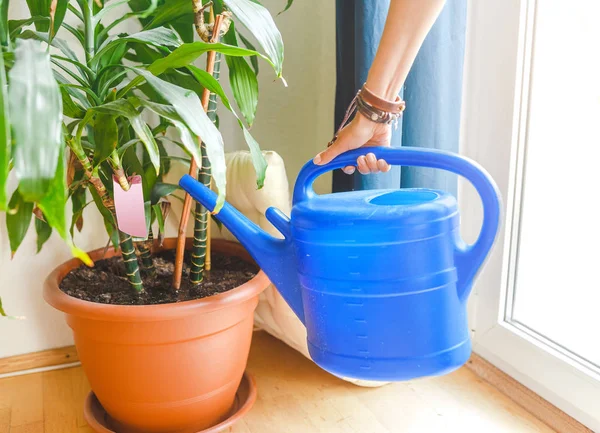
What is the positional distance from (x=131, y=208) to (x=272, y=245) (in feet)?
0.73

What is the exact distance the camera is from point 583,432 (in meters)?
1.00

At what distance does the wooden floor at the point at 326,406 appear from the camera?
1.07m

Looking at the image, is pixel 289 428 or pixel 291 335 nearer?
pixel 289 428

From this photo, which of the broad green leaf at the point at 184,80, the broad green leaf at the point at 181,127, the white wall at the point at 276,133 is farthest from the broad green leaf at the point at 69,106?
the white wall at the point at 276,133

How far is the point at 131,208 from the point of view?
825 mm

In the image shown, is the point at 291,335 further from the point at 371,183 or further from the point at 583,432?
the point at 583,432

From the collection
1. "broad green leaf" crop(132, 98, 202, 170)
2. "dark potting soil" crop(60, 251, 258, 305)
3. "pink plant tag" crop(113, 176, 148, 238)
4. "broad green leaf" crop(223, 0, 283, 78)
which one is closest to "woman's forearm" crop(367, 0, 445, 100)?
"broad green leaf" crop(223, 0, 283, 78)

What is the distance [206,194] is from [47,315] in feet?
2.44

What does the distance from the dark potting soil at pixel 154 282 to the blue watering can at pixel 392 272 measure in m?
0.35

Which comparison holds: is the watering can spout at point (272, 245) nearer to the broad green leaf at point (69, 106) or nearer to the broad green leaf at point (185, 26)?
the broad green leaf at point (69, 106)

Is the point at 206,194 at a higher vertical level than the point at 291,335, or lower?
higher

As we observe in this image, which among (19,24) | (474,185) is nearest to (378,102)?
(474,185)

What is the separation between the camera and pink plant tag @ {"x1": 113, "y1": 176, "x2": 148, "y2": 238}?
819mm

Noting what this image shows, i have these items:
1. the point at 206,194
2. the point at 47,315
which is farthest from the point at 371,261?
the point at 47,315
